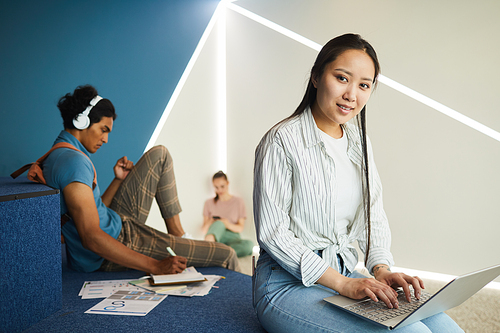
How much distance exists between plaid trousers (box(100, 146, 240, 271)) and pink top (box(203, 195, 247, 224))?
152 cm

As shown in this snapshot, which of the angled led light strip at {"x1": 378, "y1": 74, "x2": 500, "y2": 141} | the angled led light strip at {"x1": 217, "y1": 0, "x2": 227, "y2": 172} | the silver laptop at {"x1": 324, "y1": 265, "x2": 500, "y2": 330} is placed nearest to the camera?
the silver laptop at {"x1": 324, "y1": 265, "x2": 500, "y2": 330}

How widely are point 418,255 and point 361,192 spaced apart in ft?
7.07

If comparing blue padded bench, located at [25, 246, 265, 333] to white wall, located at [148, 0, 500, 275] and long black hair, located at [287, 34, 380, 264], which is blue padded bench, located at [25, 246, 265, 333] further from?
white wall, located at [148, 0, 500, 275]

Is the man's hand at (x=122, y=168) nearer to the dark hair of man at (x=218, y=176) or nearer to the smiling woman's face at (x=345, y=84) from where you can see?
the smiling woman's face at (x=345, y=84)

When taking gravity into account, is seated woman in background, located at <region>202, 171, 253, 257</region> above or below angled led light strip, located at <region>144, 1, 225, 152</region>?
below

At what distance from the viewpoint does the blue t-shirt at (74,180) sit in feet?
5.12

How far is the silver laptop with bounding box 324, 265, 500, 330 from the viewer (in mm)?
777

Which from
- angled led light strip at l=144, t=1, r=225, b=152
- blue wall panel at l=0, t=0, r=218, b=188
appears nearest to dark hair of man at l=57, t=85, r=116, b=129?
blue wall panel at l=0, t=0, r=218, b=188

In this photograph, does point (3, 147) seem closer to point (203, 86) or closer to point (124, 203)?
point (124, 203)

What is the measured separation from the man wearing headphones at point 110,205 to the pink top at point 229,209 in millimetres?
1485

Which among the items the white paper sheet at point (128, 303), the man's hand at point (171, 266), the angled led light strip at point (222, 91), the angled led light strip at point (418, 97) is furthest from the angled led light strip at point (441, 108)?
the white paper sheet at point (128, 303)

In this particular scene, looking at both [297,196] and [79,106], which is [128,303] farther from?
[79,106]

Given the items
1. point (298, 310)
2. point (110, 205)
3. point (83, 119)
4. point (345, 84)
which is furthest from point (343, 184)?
point (110, 205)

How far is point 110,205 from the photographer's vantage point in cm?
220
